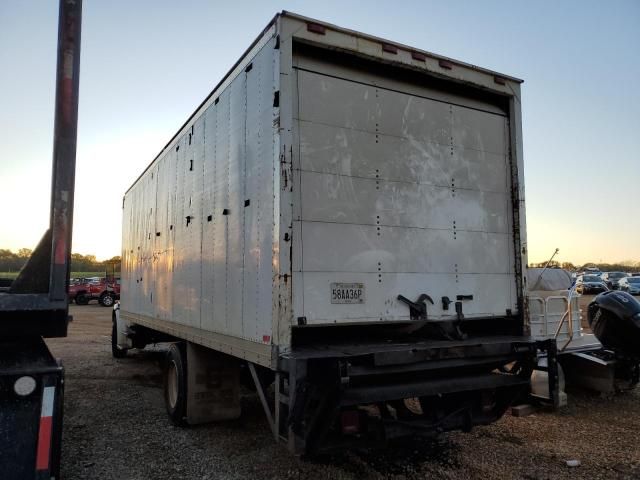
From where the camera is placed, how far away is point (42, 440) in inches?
119

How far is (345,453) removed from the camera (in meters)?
4.93

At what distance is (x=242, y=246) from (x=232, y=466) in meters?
2.03

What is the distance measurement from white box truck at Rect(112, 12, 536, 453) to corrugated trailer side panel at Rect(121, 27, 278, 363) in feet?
0.10

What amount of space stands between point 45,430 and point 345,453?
279 cm

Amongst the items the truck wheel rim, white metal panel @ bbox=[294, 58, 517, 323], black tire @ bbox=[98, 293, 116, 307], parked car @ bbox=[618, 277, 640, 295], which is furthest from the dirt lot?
parked car @ bbox=[618, 277, 640, 295]

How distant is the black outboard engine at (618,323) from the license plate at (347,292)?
480 centimetres

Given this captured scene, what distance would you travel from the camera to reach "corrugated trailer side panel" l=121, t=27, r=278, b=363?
13.5ft

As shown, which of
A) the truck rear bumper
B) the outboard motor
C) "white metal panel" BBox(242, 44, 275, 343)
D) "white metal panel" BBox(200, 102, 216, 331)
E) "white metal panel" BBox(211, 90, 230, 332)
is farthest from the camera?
the outboard motor

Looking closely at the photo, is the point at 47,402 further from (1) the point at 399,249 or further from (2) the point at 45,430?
(1) the point at 399,249

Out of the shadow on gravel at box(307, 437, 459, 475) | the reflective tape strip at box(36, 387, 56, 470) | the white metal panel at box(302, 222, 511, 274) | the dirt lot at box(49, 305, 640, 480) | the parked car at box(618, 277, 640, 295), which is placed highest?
the white metal panel at box(302, 222, 511, 274)

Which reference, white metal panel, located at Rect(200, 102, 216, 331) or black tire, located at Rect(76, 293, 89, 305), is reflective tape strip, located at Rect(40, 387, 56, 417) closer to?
white metal panel, located at Rect(200, 102, 216, 331)

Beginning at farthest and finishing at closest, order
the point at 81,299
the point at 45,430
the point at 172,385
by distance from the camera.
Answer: the point at 81,299, the point at 172,385, the point at 45,430

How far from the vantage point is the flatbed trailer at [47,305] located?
300cm

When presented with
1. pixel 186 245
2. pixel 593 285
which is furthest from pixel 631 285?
pixel 186 245
